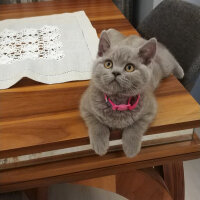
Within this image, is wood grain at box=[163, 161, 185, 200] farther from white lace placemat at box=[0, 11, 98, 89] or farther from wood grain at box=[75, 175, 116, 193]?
white lace placemat at box=[0, 11, 98, 89]

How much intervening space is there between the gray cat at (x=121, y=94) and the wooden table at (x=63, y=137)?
3 centimetres

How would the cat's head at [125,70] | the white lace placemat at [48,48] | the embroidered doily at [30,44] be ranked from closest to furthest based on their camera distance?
the cat's head at [125,70] → the white lace placemat at [48,48] → the embroidered doily at [30,44]

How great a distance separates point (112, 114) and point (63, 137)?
14cm

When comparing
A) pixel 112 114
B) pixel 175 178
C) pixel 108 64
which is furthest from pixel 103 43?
pixel 175 178

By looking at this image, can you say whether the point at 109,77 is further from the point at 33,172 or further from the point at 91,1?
the point at 91,1

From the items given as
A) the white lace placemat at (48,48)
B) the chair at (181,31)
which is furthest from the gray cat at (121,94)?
the chair at (181,31)

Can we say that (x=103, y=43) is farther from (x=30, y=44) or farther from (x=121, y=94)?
(x=30, y=44)

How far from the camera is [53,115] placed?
0.82 metres

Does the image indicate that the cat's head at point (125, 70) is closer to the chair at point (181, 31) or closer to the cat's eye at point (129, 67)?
the cat's eye at point (129, 67)

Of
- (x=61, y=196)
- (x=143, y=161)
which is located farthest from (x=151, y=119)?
(x=61, y=196)

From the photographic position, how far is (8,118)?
2.67 feet

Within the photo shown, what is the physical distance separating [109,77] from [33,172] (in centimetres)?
33

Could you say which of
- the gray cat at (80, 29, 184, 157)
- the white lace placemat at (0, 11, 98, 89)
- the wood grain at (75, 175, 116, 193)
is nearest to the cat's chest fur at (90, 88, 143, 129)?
the gray cat at (80, 29, 184, 157)

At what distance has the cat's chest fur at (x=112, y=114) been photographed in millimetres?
736
